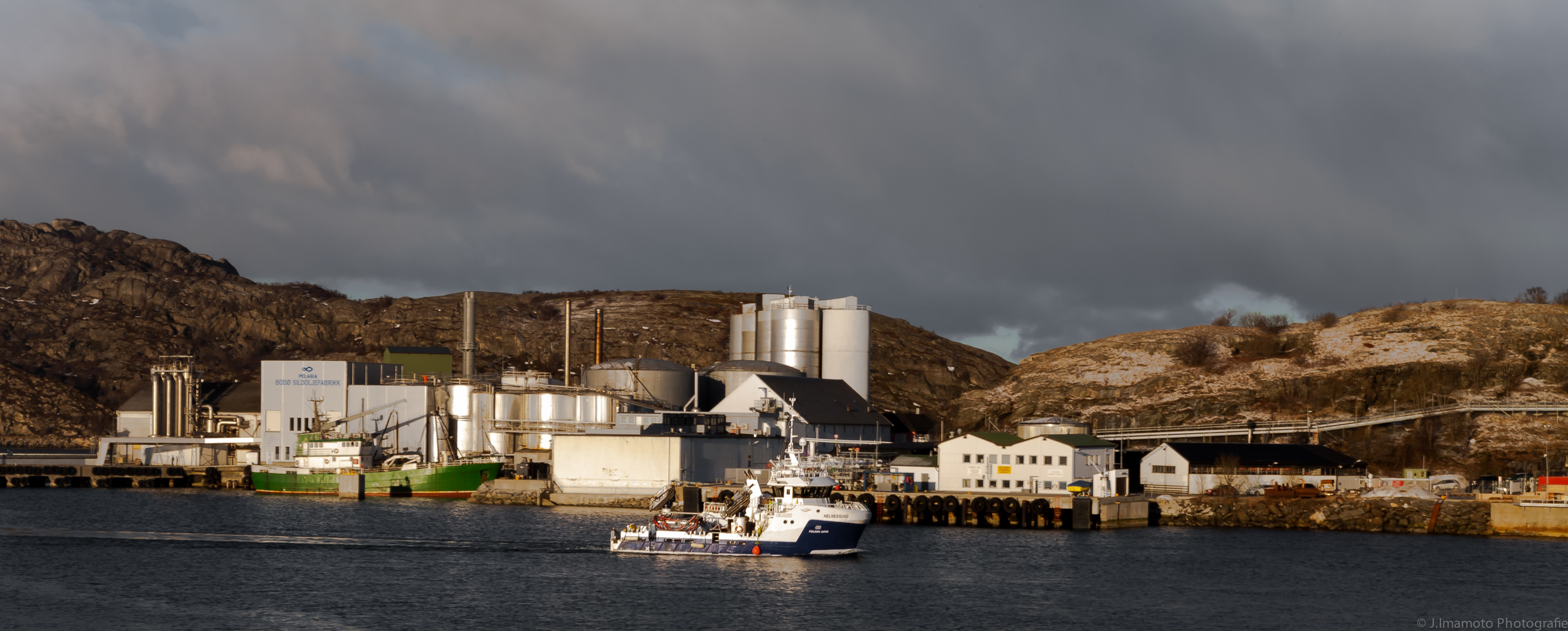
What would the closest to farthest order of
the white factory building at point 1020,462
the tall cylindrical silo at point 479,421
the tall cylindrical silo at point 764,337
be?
the white factory building at point 1020,462 → the tall cylindrical silo at point 479,421 → the tall cylindrical silo at point 764,337

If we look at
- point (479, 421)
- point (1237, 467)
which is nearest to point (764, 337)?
point (479, 421)

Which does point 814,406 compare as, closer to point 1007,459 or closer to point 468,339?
point 1007,459

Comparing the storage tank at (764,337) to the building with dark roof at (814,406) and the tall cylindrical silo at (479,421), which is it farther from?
the tall cylindrical silo at (479,421)

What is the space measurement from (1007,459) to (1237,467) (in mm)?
15169

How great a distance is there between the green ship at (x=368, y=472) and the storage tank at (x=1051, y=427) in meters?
39.9

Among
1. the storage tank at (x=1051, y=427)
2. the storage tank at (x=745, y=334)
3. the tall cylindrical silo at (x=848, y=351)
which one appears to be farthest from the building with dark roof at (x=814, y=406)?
the storage tank at (x=745, y=334)

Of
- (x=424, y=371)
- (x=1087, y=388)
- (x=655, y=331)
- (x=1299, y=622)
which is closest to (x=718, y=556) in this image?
(x=1299, y=622)

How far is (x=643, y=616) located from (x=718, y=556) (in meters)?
15.4

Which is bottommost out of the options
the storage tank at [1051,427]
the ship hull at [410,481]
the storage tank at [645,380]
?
the ship hull at [410,481]

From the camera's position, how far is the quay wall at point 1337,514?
7206cm

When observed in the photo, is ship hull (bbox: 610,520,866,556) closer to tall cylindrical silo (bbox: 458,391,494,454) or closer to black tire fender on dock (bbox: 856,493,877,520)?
black tire fender on dock (bbox: 856,493,877,520)

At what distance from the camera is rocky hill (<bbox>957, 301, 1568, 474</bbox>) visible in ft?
345

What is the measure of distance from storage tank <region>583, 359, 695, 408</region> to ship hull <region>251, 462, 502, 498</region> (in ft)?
55.6

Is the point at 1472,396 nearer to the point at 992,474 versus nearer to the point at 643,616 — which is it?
the point at 992,474
